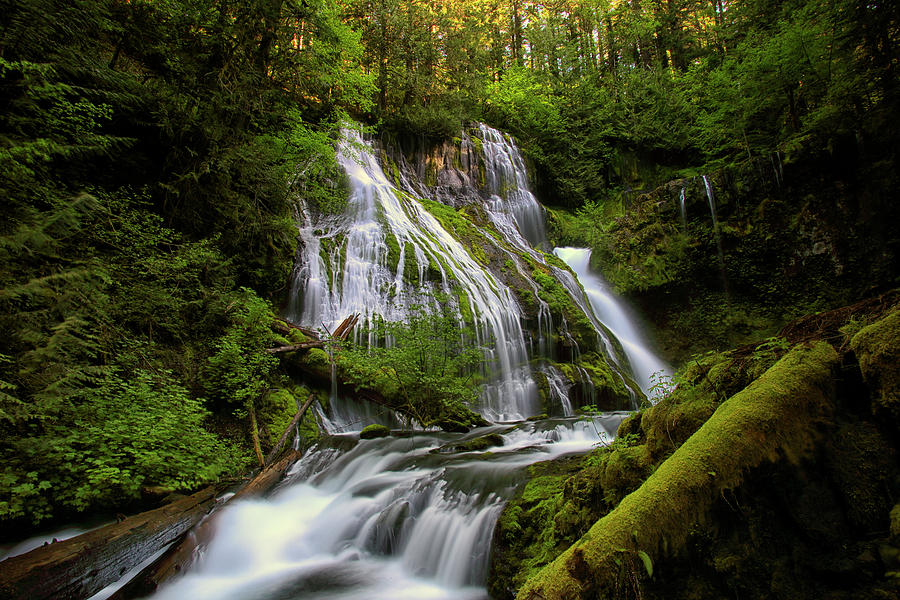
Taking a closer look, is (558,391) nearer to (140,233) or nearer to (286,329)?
(286,329)

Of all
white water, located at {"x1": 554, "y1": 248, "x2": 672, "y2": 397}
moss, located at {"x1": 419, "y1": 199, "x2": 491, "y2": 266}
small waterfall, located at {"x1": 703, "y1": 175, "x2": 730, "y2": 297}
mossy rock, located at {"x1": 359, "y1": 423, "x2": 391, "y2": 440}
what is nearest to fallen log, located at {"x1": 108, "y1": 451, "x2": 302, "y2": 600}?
mossy rock, located at {"x1": 359, "y1": 423, "x2": 391, "y2": 440}

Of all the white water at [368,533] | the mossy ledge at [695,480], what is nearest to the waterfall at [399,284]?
the white water at [368,533]

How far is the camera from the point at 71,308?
480cm

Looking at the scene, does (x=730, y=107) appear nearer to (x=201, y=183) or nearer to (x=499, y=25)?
(x=201, y=183)

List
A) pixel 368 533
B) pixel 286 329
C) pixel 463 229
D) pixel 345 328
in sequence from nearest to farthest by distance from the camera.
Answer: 1. pixel 368 533
2. pixel 286 329
3. pixel 345 328
4. pixel 463 229

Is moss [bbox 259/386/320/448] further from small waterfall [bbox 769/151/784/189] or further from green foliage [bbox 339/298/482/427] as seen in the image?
small waterfall [bbox 769/151/784/189]

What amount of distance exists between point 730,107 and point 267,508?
55.8ft

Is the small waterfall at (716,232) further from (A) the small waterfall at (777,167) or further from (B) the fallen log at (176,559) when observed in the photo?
(B) the fallen log at (176,559)

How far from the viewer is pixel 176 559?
3.59 metres

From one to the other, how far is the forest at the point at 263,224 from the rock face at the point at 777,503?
0.06m

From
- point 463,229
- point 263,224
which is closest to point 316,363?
point 263,224

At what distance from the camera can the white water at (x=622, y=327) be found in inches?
487

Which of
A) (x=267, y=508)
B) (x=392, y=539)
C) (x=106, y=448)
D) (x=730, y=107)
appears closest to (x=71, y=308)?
(x=106, y=448)

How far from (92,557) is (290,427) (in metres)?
3.37
